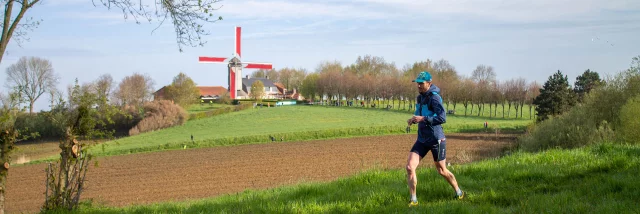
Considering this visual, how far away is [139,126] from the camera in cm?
6112

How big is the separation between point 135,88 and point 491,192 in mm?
83427

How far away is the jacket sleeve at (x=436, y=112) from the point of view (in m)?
6.59

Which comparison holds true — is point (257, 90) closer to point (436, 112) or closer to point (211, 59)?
point (211, 59)

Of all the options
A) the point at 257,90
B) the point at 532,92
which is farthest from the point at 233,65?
the point at 532,92

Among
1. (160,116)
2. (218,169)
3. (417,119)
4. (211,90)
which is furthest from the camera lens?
(211,90)

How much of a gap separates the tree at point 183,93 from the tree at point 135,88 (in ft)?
13.8

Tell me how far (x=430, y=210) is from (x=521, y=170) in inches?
111

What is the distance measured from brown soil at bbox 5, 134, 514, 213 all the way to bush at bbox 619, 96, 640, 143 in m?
4.98

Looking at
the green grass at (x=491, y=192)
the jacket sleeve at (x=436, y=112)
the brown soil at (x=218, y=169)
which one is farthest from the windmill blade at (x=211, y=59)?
the jacket sleeve at (x=436, y=112)

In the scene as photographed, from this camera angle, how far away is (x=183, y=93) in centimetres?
8075

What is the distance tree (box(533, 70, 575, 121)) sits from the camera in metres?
48.4

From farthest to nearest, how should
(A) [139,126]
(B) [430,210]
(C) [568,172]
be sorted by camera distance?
(A) [139,126], (C) [568,172], (B) [430,210]

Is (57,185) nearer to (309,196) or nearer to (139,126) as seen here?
(309,196)

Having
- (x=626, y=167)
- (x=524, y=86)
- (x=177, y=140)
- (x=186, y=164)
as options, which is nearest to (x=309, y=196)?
(x=626, y=167)
